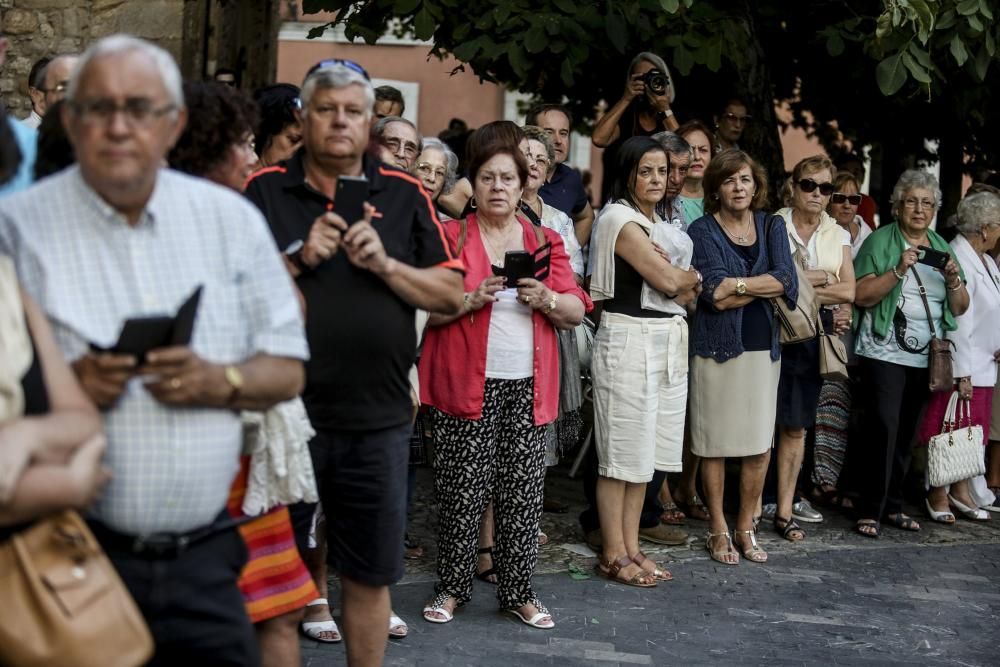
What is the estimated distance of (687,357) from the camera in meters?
6.69

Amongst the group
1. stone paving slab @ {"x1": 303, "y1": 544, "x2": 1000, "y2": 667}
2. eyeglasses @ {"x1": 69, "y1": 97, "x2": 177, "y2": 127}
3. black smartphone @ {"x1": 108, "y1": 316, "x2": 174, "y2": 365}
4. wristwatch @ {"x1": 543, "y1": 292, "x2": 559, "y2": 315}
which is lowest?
stone paving slab @ {"x1": 303, "y1": 544, "x2": 1000, "y2": 667}

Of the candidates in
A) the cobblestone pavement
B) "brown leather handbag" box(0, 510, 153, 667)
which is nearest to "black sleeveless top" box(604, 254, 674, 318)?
the cobblestone pavement

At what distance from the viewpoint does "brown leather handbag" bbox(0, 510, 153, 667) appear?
2.65 m

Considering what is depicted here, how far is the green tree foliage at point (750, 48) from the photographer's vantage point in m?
7.39

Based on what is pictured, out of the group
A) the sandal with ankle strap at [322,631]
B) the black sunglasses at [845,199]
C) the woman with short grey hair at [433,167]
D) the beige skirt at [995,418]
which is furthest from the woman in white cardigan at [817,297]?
the sandal with ankle strap at [322,631]

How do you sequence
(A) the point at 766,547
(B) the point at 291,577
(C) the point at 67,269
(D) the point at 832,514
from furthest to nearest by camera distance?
(D) the point at 832,514, (A) the point at 766,547, (B) the point at 291,577, (C) the point at 67,269

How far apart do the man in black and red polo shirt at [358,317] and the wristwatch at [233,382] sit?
0.99 meters

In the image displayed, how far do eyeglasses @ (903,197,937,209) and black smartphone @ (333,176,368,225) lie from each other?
4928 millimetres

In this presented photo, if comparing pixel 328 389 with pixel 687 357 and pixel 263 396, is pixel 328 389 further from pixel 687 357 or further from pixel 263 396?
pixel 687 357

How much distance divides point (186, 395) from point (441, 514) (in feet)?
9.81

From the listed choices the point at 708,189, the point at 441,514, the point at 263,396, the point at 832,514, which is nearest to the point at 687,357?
the point at 708,189

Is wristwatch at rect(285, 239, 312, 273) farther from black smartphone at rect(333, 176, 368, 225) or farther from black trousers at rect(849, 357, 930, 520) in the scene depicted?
black trousers at rect(849, 357, 930, 520)

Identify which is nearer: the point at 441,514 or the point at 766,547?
the point at 441,514

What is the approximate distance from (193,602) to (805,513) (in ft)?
18.4
